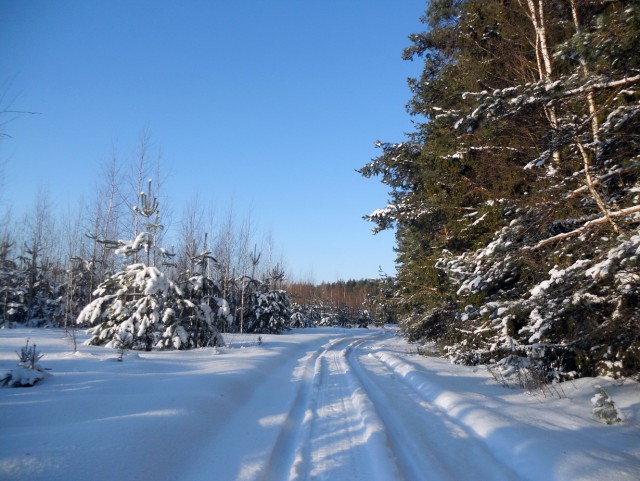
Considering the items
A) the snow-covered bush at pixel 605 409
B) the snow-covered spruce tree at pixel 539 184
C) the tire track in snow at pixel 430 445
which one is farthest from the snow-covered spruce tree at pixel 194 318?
the snow-covered bush at pixel 605 409

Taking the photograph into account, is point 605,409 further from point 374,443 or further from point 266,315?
point 266,315

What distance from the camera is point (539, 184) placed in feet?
24.4

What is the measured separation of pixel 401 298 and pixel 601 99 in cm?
1047

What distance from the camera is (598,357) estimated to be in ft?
22.6

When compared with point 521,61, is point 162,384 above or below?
below

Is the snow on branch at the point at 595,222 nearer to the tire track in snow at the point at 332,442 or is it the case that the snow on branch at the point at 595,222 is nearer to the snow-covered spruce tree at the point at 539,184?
the snow-covered spruce tree at the point at 539,184

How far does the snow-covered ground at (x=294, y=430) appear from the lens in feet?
12.3

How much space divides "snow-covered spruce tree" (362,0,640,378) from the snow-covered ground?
141cm

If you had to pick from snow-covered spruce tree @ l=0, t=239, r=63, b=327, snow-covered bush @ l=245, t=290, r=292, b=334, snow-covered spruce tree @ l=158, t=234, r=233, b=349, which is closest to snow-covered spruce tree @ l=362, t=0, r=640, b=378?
snow-covered spruce tree @ l=158, t=234, r=233, b=349

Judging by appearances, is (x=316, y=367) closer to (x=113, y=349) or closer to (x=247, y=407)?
(x=247, y=407)

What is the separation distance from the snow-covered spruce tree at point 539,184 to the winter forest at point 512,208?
37mm

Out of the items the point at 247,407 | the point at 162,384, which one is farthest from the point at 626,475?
the point at 162,384

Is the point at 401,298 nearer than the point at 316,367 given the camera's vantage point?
No

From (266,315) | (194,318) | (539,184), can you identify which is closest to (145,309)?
(194,318)
